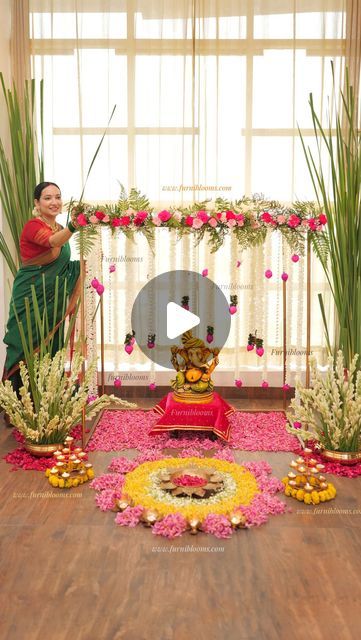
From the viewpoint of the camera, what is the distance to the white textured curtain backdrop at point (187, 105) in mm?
4480

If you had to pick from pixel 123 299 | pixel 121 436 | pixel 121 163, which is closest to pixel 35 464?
pixel 121 436

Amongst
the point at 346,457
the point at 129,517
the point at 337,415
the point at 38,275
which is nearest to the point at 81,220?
the point at 38,275

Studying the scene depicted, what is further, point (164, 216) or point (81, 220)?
point (164, 216)

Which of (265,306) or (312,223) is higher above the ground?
(312,223)

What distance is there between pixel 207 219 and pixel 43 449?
5.01 feet

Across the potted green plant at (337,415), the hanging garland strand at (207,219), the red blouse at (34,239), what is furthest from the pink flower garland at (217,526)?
the red blouse at (34,239)

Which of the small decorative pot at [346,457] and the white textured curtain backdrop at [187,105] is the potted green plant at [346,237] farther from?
the white textured curtain backdrop at [187,105]

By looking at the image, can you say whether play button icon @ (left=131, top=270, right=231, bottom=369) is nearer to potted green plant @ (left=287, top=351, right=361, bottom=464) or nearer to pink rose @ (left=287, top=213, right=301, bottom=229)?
pink rose @ (left=287, top=213, right=301, bottom=229)

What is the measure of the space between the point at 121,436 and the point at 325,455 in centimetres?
118

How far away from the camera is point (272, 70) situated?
4.54 metres

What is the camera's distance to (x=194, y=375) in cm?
380

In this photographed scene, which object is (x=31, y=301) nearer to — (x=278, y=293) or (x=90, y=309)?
(x=90, y=309)

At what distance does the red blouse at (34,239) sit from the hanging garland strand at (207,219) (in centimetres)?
36

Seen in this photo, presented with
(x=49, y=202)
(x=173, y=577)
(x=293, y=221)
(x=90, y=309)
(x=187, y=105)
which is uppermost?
(x=187, y=105)
